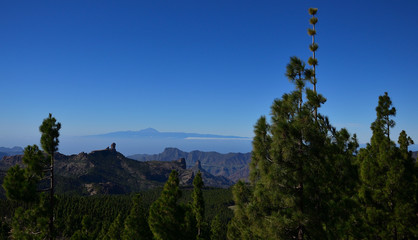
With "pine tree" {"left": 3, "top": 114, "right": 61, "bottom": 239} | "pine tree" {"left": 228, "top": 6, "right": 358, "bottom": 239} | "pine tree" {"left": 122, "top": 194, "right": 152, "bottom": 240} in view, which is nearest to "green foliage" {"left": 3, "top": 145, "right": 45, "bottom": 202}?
"pine tree" {"left": 3, "top": 114, "right": 61, "bottom": 239}

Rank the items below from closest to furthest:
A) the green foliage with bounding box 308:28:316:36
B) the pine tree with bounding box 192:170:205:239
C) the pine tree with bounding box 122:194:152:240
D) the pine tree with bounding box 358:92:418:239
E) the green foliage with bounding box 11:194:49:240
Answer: the pine tree with bounding box 358:92:418:239
the green foliage with bounding box 308:28:316:36
the green foliage with bounding box 11:194:49:240
the pine tree with bounding box 122:194:152:240
the pine tree with bounding box 192:170:205:239

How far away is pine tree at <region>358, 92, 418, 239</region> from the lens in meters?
11.1

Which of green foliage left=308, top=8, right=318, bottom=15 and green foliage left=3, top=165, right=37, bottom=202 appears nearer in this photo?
green foliage left=308, top=8, right=318, bottom=15

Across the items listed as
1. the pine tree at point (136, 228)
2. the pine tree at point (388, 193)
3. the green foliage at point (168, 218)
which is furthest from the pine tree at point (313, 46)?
the pine tree at point (136, 228)

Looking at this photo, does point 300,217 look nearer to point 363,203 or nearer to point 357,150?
point 363,203

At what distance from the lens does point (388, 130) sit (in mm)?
15500

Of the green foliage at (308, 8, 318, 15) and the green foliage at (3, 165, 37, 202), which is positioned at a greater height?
the green foliage at (308, 8, 318, 15)

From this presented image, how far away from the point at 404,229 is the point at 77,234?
2836 cm

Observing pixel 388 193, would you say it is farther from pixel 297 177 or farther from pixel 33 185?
pixel 33 185

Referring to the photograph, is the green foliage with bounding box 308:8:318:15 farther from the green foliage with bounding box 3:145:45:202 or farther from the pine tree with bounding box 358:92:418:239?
the green foliage with bounding box 3:145:45:202

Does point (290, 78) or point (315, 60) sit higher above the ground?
point (315, 60)

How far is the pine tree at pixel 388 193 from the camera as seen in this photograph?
11.1 meters

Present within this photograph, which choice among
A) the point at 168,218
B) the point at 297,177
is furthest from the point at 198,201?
the point at 297,177

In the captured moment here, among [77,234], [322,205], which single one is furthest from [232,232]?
[322,205]
